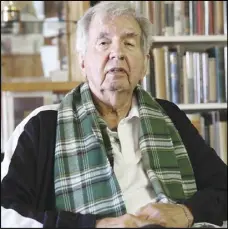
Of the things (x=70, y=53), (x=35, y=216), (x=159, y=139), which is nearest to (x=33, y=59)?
(x=70, y=53)

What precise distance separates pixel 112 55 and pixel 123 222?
52 cm

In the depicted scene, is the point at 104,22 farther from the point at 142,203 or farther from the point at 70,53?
the point at 70,53

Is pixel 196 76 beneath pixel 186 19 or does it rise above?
beneath

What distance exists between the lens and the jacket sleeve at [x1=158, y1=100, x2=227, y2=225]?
133cm

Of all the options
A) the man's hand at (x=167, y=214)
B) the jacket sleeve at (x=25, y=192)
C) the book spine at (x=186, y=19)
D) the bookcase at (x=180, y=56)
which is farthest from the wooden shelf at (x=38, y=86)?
the man's hand at (x=167, y=214)

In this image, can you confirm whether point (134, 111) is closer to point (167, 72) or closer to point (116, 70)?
point (116, 70)

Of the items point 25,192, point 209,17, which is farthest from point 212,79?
point 25,192

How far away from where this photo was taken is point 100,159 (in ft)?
4.36

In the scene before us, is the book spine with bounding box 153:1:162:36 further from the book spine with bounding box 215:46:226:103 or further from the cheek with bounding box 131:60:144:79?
the cheek with bounding box 131:60:144:79

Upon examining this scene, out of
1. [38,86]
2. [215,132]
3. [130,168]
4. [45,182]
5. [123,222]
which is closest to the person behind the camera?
[123,222]

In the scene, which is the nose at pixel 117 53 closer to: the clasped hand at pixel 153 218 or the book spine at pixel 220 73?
the clasped hand at pixel 153 218

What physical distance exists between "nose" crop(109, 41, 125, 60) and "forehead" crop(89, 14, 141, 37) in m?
0.04

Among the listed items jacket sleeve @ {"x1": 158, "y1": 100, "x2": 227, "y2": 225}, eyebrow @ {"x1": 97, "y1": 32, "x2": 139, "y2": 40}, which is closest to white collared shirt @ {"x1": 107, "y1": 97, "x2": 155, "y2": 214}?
jacket sleeve @ {"x1": 158, "y1": 100, "x2": 227, "y2": 225}

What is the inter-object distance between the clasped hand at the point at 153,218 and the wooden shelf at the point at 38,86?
0.96 meters
